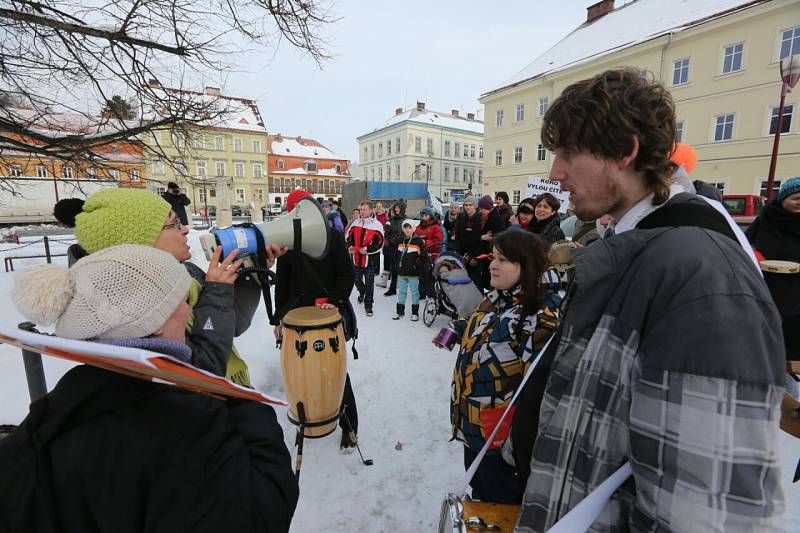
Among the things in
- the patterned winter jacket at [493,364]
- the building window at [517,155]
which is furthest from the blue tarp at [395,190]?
the patterned winter jacket at [493,364]

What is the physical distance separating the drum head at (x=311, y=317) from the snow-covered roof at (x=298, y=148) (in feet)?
178

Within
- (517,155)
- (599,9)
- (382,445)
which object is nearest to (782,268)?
(382,445)

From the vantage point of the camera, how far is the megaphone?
1.88m

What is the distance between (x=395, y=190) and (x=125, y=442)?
3569 cm

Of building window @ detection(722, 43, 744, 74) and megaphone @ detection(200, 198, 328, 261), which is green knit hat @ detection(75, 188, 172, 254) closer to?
megaphone @ detection(200, 198, 328, 261)

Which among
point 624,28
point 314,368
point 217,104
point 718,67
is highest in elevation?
point 624,28

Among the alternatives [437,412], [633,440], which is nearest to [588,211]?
[633,440]

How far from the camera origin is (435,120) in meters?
50.0

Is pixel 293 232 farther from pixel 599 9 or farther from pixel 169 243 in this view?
pixel 599 9

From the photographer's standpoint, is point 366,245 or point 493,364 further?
point 366,245

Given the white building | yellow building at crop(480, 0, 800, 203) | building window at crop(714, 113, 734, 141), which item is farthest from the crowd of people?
the white building

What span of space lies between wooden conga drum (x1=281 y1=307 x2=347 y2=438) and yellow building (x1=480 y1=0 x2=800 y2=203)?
20.6 metres

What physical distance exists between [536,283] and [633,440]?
1.28 meters

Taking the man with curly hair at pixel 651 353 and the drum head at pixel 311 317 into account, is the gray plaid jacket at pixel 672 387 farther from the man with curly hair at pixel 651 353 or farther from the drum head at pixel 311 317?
the drum head at pixel 311 317
